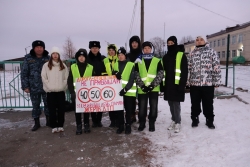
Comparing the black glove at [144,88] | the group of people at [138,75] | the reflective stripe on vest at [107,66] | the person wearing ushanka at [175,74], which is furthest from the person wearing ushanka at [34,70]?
the person wearing ushanka at [175,74]

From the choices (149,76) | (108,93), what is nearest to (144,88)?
(149,76)

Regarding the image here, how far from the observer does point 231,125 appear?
468cm

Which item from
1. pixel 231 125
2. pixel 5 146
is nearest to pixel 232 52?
pixel 231 125

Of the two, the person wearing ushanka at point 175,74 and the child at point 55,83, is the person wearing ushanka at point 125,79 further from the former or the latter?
the child at point 55,83

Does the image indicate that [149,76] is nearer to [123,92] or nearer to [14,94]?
[123,92]

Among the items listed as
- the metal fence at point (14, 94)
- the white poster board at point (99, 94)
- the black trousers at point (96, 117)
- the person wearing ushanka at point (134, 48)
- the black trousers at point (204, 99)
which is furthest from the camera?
the metal fence at point (14, 94)

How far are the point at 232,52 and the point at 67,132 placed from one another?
45.4 metres

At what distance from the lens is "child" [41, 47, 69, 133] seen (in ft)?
15.0

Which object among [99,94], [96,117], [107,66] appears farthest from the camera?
[96,117]

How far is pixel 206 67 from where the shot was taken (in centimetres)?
441

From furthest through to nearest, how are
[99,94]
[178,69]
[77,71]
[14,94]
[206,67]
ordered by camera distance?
[14,94]
[99,94]
[77,71]
[206,67]
[178,69]

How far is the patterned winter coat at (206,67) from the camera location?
14.4ft

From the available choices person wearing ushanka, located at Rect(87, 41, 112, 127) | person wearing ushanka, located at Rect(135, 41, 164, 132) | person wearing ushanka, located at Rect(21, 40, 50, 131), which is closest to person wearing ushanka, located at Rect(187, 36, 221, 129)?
person wearing ushanka, located at Rect(135, 41, 164, 132)

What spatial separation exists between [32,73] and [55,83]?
2.58ft
